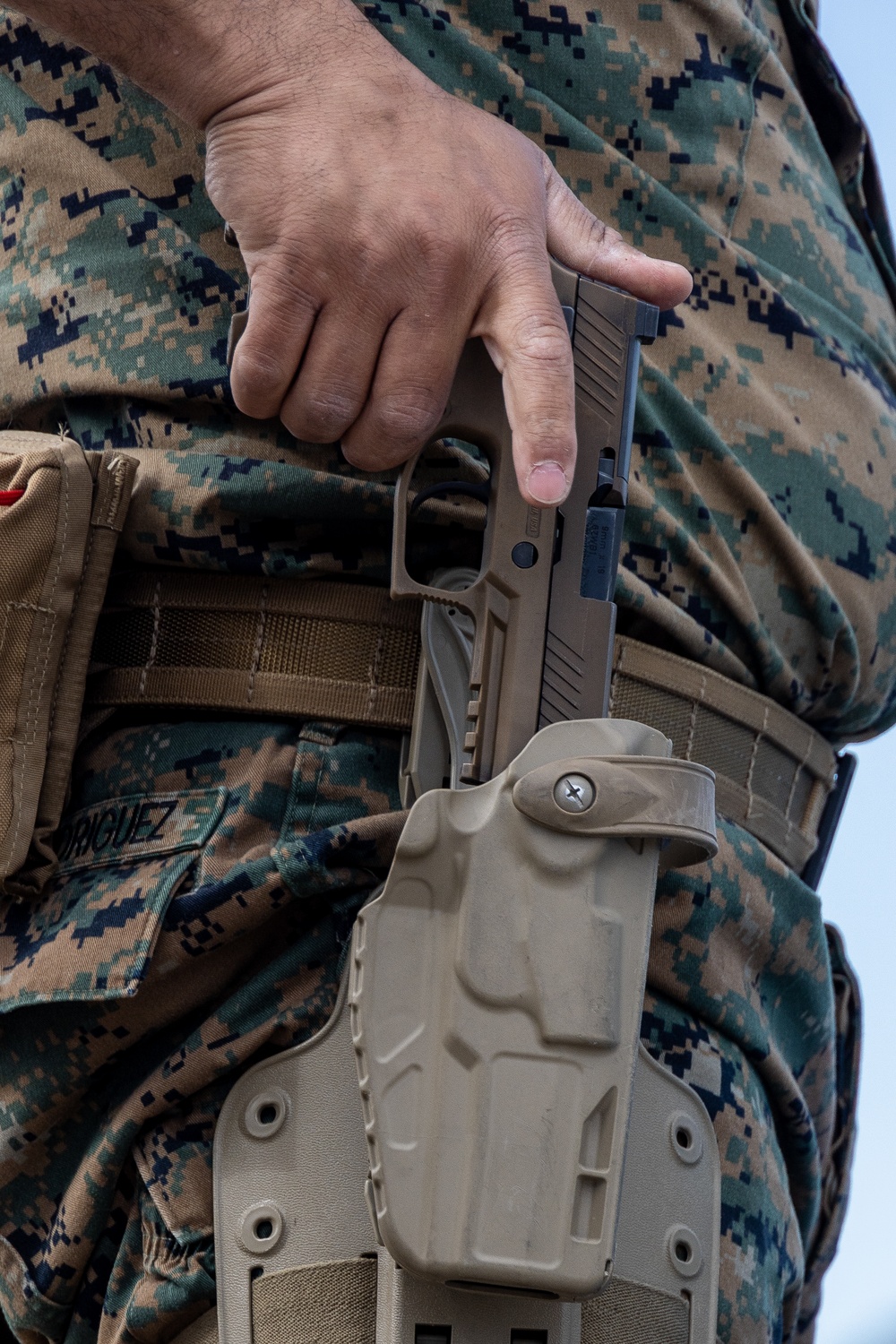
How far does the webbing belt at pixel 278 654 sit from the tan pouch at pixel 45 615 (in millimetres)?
64

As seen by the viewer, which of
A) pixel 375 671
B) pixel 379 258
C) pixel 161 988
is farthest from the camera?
pixel 375 671

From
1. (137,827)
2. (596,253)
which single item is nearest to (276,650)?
(137,827)

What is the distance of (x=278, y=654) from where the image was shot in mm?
1443

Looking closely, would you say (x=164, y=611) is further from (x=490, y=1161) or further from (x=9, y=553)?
(x=490, y=1161)

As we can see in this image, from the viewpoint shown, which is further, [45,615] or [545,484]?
[45,615]

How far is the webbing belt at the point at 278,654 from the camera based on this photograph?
1.44 metres

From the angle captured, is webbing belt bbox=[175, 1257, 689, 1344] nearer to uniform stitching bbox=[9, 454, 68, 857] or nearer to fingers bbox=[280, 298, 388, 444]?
uniform stitching bbox=[9, 454, 68, 857]

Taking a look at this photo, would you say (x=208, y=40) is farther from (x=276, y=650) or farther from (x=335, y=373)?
(x=276, y=650)

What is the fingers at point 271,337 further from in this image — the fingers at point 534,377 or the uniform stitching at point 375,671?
the uniform stitching at point 375,671

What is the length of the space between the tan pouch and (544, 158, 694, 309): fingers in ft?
1.66

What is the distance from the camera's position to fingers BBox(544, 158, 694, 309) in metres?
1.38

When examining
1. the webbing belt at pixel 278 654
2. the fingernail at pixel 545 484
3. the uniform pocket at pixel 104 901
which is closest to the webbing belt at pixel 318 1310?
the uniform pocket at pixel 104 901

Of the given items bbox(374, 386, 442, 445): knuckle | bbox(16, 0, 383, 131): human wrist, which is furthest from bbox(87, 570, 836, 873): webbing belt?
bbox(16, 0, 383, 131): human wrist

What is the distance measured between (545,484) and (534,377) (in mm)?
99
